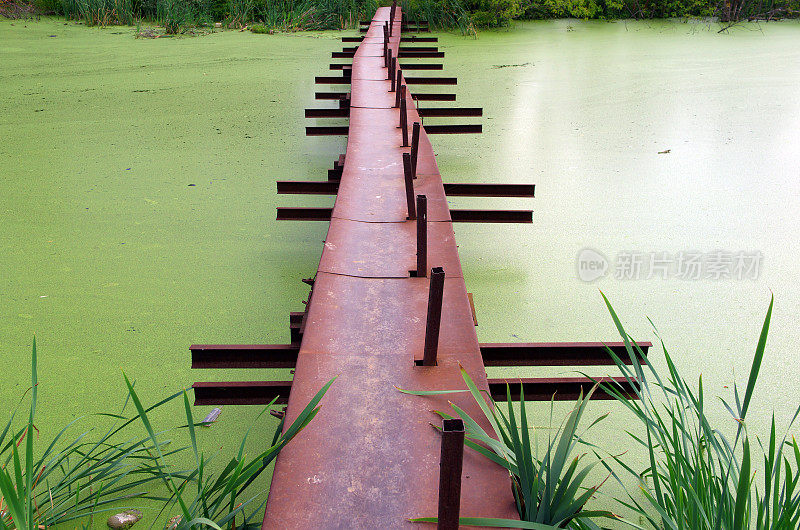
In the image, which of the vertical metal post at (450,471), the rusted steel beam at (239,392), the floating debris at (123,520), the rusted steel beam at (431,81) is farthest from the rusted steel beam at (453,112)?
the vertical metal post at (450,471)

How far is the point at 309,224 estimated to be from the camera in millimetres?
2514

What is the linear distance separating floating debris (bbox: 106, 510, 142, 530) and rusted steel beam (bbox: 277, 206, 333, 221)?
1.08 metres

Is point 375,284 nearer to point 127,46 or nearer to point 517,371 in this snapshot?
point 517,371

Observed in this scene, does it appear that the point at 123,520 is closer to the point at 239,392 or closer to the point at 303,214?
the point at 239,392

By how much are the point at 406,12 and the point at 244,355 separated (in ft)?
19.3

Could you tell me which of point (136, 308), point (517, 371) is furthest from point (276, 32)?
point (517, 371)

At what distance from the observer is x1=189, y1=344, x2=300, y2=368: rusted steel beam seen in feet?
4.24

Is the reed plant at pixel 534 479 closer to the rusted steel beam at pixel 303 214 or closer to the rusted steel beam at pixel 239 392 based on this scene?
the rusted steel beam at pixel 239 392

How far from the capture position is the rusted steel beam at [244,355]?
4.24ft

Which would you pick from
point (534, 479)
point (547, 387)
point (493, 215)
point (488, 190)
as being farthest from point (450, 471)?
point (488, 190)

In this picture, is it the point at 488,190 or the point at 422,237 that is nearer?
the point at 422,237

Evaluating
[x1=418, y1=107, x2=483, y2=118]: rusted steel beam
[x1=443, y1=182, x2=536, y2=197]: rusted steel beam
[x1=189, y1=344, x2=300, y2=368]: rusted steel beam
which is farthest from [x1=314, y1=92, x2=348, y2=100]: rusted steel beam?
[x1=189, y1=344, x2=300, y2=368]: rusted steel beam

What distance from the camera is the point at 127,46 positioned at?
18.2 feet

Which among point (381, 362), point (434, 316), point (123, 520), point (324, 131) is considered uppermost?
point (324, 131)
